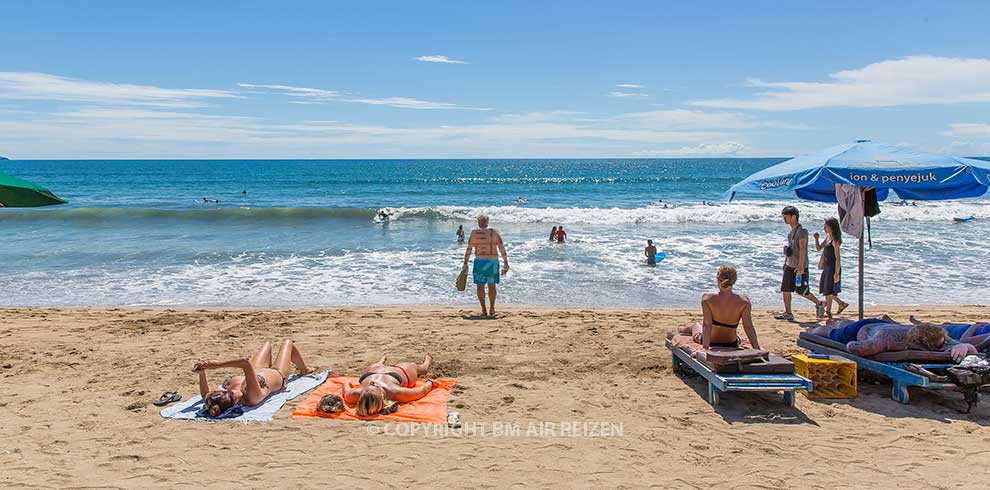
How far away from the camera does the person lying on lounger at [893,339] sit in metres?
5.47

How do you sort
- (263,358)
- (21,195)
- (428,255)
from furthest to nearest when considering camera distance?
(428,255)
(263,358)
(21,195)

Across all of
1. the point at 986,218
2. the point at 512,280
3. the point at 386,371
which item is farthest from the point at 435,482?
the point at 986,218

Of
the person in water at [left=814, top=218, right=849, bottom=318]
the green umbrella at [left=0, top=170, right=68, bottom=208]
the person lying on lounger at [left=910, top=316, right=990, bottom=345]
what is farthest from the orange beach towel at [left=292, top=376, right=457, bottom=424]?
the person in water at [left=814, top=218, right=849, bottom=318]

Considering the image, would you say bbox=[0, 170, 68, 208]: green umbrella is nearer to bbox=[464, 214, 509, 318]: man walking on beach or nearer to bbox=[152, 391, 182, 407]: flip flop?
bbox=[152, 391, 182, 407]: flip flop

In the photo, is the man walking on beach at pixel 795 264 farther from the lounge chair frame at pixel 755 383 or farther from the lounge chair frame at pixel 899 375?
the lounge chair frame at pixel 755 383

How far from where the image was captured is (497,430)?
495 cm

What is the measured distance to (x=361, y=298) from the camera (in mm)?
10828

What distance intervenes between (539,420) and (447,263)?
9.28 metres

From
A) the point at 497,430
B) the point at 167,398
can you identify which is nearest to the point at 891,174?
the point at 497,430

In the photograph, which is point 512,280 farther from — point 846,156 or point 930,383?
point 930,383

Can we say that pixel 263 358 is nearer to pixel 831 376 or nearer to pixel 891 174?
pixel 831 376

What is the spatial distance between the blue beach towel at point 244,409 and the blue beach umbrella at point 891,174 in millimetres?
4816

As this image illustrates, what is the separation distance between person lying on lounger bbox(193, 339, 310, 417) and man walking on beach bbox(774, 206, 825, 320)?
249 inches

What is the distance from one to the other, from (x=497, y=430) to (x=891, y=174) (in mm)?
4296
